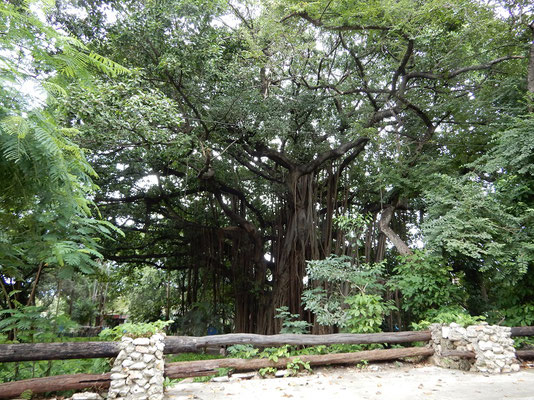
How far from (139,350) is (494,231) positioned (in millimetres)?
4189

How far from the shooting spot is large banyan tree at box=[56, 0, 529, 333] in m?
5.01

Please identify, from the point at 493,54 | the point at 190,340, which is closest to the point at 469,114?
the point at 493,54

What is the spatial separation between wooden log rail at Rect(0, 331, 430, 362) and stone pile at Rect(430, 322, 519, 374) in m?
0.29

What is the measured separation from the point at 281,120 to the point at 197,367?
4210 mm

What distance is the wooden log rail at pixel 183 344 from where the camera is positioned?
259cm

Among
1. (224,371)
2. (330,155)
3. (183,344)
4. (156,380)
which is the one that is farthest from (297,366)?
(330,155)

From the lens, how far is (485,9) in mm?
5023

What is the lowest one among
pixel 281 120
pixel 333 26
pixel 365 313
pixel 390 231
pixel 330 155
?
pixel 365 313

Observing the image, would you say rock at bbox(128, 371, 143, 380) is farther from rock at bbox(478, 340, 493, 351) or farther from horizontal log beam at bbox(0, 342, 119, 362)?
rock at bbox(478, 340, 493, 351)

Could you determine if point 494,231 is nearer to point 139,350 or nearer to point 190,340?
point 190,340

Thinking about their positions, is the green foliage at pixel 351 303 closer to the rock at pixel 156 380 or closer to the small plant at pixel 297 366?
the small plant at pixel 297 366

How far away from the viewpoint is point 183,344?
3.23m

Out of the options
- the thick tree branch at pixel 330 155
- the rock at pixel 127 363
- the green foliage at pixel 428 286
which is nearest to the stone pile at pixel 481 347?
the green foliage at pixel 428 286

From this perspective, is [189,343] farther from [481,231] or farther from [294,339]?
[481,231]
